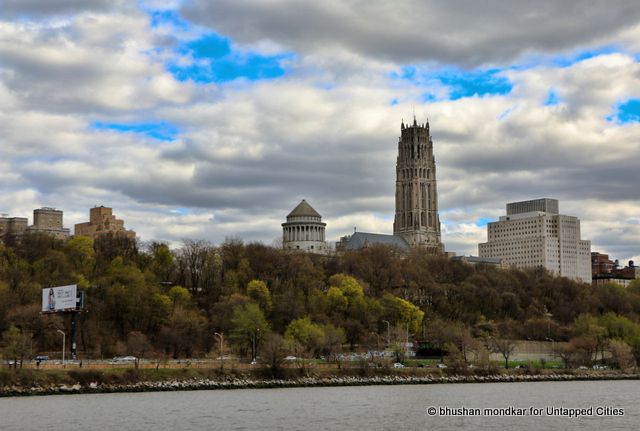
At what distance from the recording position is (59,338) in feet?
401

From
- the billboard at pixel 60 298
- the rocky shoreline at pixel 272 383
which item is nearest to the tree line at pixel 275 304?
the billboard at pixel 60 298

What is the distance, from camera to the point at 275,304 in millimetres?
144500

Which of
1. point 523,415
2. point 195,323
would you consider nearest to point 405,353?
point 195,323

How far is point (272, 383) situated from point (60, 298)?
82.7 ft

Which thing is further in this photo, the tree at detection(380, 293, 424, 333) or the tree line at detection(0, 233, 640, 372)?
the tree at detection(380, 293, 424, 333)

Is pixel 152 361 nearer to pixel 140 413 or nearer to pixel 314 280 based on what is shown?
pixel 140 413

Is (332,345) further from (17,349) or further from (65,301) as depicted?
(17,349)

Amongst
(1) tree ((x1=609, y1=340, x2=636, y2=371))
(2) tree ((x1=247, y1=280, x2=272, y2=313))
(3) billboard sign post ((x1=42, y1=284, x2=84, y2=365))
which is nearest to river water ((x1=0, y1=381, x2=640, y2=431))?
(3) billboard sign post ((x1=42, y1=284, x2=84, y2=365))

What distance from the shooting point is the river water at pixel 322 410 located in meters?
68.2

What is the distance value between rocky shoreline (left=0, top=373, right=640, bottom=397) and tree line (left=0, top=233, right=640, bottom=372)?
5.06m

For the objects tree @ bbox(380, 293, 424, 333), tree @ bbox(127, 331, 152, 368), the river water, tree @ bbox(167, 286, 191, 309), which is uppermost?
tree @ bbox(167, 286, 191, 309)

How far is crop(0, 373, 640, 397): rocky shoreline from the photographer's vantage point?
92.3 metres

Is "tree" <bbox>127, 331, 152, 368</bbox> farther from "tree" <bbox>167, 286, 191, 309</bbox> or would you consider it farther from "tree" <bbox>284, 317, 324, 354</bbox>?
"tree" <bbox>167, 286, 191, 309</bbox>

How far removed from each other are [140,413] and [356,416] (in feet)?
50.0
